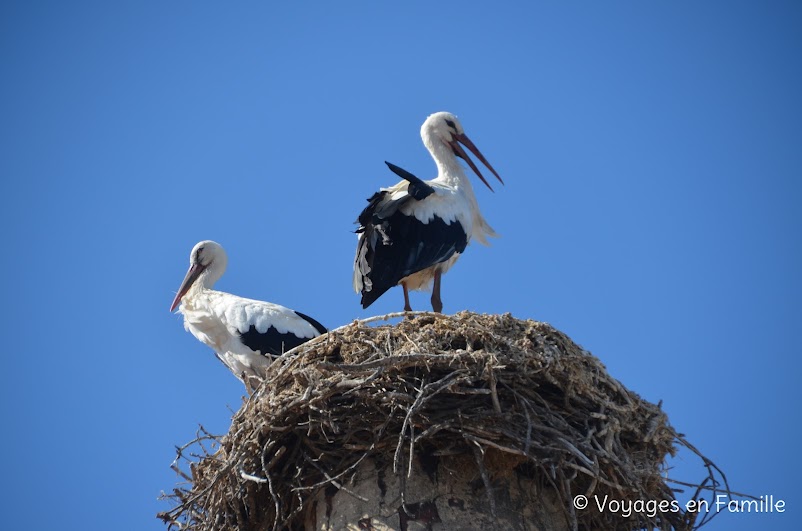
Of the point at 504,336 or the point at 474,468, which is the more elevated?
the point at 504,336

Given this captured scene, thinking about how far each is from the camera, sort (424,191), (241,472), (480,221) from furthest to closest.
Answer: (480,221) → (424,191) → (241,472)

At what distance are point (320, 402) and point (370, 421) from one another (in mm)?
261

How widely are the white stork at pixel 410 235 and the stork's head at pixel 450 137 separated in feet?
1.68

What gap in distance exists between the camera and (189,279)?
1032 cm

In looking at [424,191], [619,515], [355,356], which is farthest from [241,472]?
[424,191]

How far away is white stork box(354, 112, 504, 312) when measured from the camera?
28.2ft

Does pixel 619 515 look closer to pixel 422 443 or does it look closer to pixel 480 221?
pixel 422 443

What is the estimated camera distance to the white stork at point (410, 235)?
28.2 ft

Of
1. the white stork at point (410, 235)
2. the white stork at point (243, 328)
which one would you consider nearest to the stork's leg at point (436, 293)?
the white stork at point (410, 235)

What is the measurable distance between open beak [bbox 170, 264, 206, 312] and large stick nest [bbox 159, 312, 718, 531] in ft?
11.6

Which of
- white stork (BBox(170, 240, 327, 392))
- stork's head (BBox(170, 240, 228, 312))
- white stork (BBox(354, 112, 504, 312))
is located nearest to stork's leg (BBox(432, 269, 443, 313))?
white stork (BBox(354, 112, 504, 312))

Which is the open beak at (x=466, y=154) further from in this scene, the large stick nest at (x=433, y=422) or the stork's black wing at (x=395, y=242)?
the large stick nest at (x=433, y=422)

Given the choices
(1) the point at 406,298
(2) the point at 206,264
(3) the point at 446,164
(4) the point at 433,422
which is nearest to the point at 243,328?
(1) the point at 406,298

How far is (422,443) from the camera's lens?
6.30m
